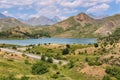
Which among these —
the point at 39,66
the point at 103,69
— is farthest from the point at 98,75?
the point at 39,66

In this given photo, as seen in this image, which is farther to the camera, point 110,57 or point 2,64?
point 110,57

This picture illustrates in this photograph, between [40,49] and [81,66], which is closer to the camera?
[81,66]

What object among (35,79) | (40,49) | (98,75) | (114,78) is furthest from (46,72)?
(40,49)

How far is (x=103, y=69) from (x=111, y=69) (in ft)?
7.93

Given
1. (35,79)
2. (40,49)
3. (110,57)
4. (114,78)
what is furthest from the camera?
(40,49)

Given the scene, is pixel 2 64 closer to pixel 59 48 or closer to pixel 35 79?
pixel 35 79

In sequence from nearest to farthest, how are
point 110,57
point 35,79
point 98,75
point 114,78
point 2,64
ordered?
point 35,79
point 114,78
point 98,75
point 2,64
point 110,57

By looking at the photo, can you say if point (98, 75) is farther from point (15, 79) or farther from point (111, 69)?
point (15, 79)

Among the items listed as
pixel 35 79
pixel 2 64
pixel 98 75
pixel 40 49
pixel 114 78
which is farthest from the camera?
pixel 40 49

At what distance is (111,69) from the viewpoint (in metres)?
74.2

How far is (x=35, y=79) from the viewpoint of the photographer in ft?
165

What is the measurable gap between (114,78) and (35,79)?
2475cm

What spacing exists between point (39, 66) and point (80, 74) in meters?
11.8

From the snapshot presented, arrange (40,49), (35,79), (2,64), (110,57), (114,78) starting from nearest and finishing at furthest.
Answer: (35,79) < (114,78) < (2,64) < (110,57) < (40,49)
